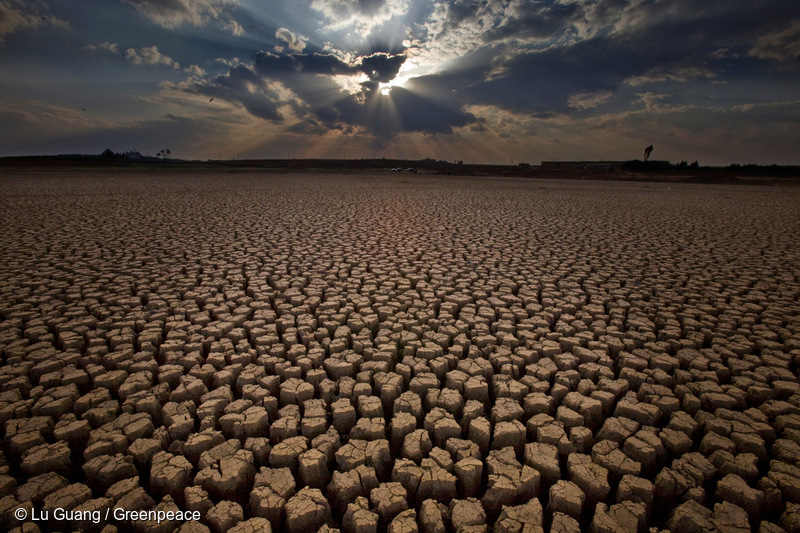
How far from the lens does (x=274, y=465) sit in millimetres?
1715

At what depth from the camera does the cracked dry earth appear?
1.54 meters

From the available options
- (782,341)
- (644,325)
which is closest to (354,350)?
(644,325)

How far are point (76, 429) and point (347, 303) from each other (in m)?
2.12

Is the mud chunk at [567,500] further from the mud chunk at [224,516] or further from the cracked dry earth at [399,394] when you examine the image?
the mud chunk at [224,516]

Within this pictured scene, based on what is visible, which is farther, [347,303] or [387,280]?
[387,280]

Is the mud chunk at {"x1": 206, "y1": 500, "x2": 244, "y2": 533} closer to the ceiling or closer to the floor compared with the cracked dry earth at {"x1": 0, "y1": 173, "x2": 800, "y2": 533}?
closer to the floor

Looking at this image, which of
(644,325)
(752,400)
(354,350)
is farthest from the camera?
(644,325)

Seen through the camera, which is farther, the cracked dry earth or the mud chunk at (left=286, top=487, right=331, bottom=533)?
the cracked dry earth

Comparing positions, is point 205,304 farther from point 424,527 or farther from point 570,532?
point 570,532

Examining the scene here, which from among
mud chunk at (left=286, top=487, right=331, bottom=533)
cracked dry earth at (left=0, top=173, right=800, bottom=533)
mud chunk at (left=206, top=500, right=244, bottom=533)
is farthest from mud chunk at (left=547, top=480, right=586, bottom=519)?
mud chunk at (left=206, top=500, right=244, bottom=533)

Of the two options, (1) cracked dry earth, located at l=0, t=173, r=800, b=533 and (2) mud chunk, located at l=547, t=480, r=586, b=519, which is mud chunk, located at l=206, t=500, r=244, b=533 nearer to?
(1) cracked dry earth, located at l=0, t=173, r=800, b=533

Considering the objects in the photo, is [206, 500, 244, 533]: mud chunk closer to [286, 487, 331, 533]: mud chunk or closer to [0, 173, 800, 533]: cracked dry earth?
[0, 173, 800, 533]: cracked dry earth

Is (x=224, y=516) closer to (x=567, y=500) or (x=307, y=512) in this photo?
(x=307, y=512)

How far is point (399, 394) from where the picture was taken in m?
2.23
